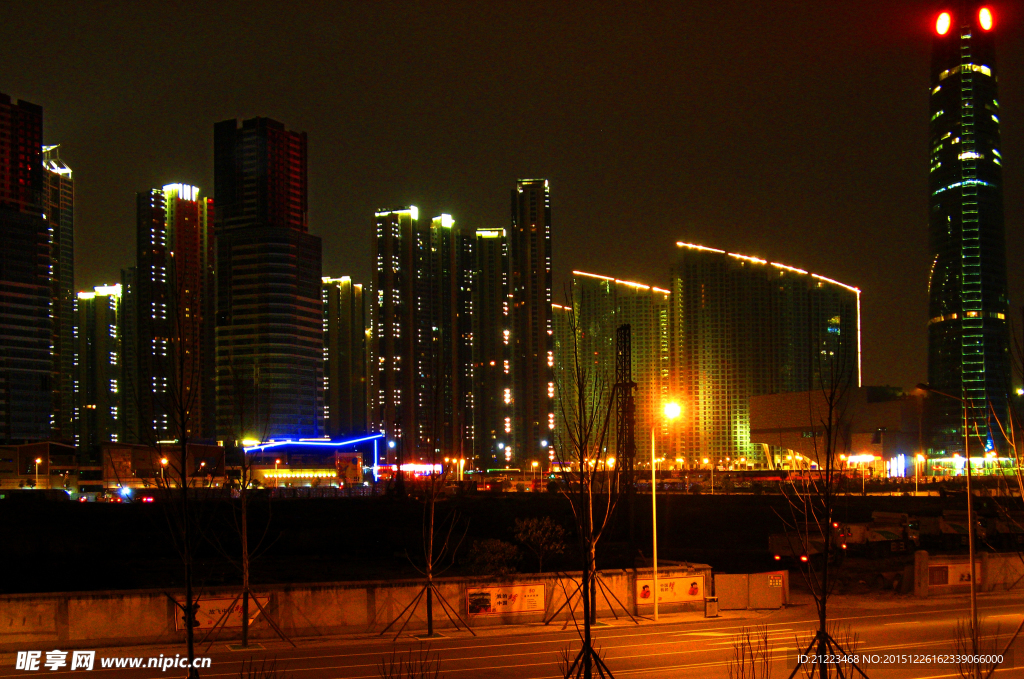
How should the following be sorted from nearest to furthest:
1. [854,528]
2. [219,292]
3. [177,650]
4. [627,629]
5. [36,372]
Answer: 1. [177,650]
2. [627,629]
3. [854,528]
4. [36,372]
5. [219,292]

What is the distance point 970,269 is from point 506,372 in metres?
90.9

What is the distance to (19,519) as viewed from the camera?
162 ft

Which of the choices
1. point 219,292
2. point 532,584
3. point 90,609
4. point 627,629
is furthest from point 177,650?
point 219,292

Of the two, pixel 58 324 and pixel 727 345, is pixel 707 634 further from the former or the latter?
pixel 58 324

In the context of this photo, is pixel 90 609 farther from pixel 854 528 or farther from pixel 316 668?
pixel 854 528

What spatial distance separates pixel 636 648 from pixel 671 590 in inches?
178

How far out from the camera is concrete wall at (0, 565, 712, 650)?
16734 mm

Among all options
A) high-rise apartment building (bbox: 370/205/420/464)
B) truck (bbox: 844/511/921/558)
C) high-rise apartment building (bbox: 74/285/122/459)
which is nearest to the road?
truck (bbox: 844/511/921/558)

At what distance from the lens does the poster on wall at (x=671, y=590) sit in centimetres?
2173

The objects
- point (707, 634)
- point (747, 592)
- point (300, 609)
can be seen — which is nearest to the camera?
point (300, 609)

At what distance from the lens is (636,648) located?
17.9 m

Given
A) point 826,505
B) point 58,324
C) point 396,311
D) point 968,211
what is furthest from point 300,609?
point 968,211

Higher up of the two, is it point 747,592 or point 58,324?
point 58,324

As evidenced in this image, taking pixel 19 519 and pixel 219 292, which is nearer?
pixel 19 519
